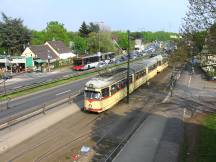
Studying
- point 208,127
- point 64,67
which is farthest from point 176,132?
point 64,67

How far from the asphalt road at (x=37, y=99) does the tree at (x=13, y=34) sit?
43.0 m

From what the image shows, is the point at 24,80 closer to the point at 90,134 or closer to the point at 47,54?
the point at 47,54

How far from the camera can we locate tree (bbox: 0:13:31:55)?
86250mm

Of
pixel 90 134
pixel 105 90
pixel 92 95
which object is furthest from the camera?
pixel 105 90

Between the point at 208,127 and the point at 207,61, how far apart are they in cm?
725

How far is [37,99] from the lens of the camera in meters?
39.9

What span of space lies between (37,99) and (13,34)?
169 feet

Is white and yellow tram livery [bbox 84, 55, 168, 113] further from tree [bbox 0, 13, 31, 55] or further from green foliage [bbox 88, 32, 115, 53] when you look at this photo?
green foliage [bbox 88, 32, 115, 53]

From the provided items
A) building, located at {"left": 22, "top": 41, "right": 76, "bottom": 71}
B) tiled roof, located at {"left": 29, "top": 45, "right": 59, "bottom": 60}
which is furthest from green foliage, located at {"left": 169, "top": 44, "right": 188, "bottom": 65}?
tiled roof, located at {"left": 29, "top": 45, "right": 59, "bottom": 60}

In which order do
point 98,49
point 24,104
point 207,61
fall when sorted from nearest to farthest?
point 207,61 → point 24,104 → point 98,49

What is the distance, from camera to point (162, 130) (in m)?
26.8

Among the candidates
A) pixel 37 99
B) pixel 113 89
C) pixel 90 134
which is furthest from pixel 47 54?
pixel 90 134

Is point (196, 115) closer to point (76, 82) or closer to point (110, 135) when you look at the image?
point (110, 135)

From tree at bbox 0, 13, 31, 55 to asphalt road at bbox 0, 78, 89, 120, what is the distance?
141 ft
